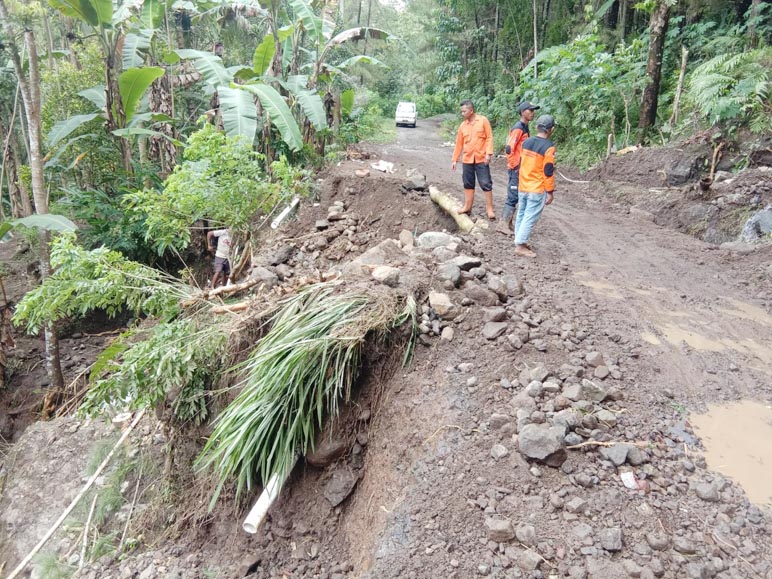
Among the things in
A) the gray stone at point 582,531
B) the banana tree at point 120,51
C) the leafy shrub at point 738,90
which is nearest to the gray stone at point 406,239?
the gray stone at point 582,531

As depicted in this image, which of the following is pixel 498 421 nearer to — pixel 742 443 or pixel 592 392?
pixel 592 392

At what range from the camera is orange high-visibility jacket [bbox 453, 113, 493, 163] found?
5859 mm

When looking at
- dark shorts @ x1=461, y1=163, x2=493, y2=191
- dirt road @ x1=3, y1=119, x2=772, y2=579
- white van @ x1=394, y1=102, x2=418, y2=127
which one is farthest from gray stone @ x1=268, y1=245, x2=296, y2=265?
white van @ x1=394, y1=102, x2=418, y2=127

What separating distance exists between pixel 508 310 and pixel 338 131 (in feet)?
28.3

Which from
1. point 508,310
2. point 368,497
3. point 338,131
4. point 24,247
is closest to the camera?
point 368,497

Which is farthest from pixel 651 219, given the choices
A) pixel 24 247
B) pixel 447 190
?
pixel 24 247

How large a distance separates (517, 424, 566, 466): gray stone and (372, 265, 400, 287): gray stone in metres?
1.73

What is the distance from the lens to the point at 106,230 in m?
8.06

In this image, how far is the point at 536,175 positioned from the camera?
5086 mm

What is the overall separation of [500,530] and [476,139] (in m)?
4.48

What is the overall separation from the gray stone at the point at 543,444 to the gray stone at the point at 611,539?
1.51ft

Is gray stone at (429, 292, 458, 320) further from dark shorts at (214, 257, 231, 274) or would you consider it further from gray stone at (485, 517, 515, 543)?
dark shorts at (214, 257, 231, 274)

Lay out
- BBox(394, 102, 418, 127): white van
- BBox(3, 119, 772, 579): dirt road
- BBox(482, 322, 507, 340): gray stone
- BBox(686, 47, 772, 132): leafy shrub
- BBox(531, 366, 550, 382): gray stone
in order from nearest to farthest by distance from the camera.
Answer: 1. BBox(3, 119, 772, 579): dirt road
2. BBox(531, 366, 550, 382): gray stone
3. BBox(482, 322, 507, 340): gray stone
4. BBox(686, 47, 772, 132): leafy shrub
5. BBox(394, 102, 418, 127): white van

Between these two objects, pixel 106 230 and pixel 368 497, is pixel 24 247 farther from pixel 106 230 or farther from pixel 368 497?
pixel 368 497
